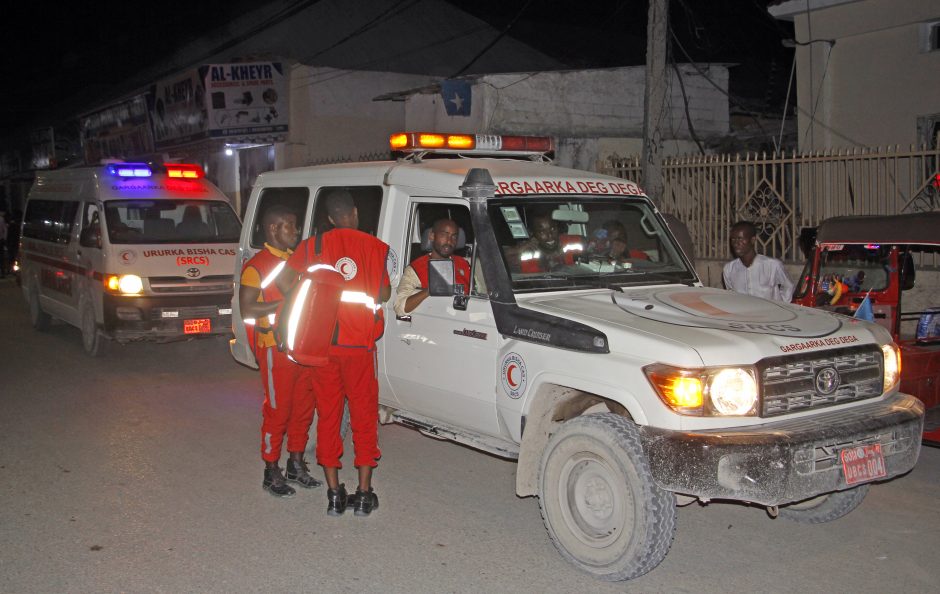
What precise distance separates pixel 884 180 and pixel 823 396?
805cm

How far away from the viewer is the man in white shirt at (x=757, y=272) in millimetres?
7590

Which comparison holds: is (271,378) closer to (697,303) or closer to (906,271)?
(697,303)

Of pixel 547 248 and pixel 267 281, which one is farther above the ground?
pixel 547 248

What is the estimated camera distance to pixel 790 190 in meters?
12.8

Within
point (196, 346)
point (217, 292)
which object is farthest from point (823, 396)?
point (196, 346)

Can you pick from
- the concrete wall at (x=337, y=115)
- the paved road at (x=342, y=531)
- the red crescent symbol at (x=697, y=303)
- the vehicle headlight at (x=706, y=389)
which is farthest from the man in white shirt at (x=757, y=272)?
the concrete wall at (x=337, y=115)

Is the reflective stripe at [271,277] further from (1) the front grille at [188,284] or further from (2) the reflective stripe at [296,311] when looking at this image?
(1) the front grille at [188,284]

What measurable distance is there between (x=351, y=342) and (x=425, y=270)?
0.78 meters

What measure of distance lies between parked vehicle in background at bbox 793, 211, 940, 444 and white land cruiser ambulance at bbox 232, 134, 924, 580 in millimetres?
1182

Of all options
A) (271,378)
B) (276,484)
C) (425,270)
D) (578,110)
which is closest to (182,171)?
(271,378)

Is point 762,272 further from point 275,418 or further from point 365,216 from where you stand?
point 275,418

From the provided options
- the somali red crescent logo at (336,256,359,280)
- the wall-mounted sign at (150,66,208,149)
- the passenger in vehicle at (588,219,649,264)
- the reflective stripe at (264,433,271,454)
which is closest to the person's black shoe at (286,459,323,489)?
the reflective stripe at (264,433,271,454)

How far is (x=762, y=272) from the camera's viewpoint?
7629 millimetres

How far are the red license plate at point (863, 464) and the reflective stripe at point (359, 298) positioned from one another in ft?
8.69
